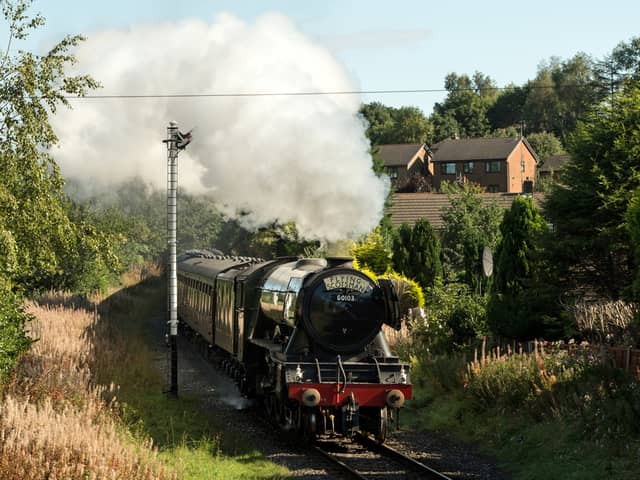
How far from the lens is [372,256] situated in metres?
32.1

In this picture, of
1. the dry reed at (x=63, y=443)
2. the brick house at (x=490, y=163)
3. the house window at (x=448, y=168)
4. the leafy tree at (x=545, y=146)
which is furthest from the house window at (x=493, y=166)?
the dry reed at (x=63, y=443)

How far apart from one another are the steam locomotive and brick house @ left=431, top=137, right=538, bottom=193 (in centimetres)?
6839

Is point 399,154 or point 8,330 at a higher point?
point 399,154

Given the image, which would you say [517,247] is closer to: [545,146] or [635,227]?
[635,227]

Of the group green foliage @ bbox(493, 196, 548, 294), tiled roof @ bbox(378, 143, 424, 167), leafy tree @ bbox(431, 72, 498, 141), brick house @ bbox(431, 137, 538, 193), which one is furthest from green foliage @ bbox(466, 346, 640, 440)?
leafy tree @ bbox(431, 72, 498, 141)

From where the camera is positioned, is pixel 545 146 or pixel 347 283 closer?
pixel 347 283

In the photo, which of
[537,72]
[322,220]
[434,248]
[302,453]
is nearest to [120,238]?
[322,220]

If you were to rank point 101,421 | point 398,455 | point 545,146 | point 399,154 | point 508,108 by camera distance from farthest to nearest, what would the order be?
point 508,108 < point 545,146 < point 399,154 < point 398,455 < point 101,421

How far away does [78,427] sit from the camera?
33.2 feet

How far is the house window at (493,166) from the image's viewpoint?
84062mm

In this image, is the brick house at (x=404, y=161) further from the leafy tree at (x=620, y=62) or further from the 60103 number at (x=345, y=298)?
the 60103 number at (x=345, y=298)

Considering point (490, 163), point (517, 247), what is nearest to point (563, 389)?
point (517, 247)

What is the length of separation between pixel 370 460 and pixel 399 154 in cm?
7912

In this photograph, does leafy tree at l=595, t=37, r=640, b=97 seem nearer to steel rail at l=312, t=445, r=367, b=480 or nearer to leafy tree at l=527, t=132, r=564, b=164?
leafy tree at l=527, t=132, r=564, b=164
